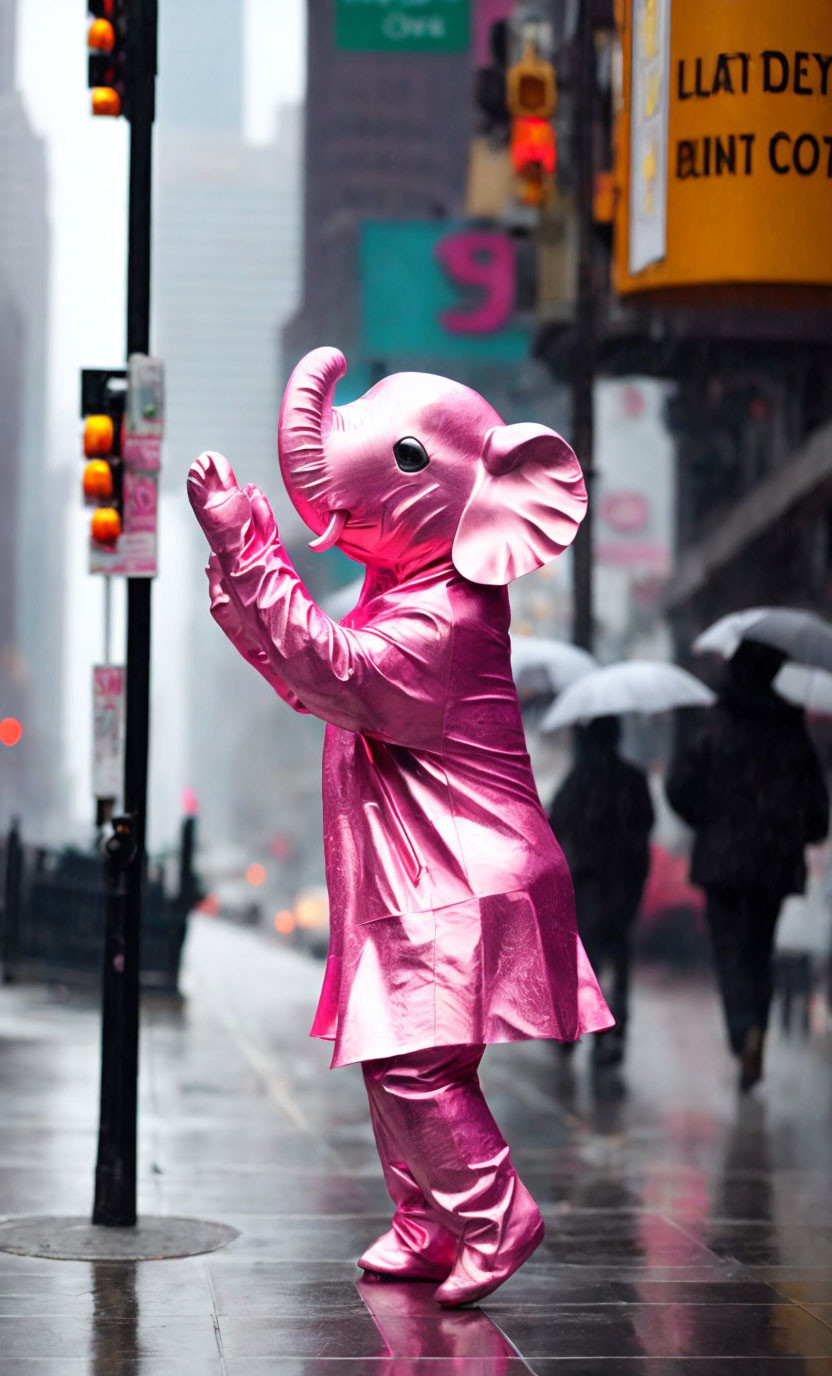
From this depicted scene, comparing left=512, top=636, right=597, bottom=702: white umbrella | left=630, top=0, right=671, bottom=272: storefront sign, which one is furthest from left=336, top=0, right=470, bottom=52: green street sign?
left=630, top=0, right=671, bottom=272: storefront sign

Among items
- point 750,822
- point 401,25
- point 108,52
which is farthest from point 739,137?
point 401,25

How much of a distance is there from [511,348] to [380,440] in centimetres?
975

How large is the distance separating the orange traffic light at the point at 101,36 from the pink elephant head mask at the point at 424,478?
65.6 inches

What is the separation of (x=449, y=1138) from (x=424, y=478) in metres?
1.71

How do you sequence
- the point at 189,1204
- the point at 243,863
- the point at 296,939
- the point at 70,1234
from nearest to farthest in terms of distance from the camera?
the point at 70,1234 → the point at 189,1204 → the point at 243,863 → the point at 296,939

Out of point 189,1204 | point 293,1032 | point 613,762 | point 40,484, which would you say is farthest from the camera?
point 40,484

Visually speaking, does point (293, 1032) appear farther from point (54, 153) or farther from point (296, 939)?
point (296, 939)

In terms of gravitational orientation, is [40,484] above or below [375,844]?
above

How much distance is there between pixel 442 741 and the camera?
5.82 m

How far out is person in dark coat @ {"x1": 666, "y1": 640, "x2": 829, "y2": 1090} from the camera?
10.8m

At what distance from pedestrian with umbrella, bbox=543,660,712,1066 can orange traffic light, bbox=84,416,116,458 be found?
5.32 meters

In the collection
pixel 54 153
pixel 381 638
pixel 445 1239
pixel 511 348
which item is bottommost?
pixel 445 1239

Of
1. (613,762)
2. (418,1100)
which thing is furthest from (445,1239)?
(613,762)

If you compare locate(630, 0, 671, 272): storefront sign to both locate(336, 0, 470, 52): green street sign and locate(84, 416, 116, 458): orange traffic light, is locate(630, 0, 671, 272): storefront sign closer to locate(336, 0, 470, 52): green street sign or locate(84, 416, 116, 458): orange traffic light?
locate(84, 416, 116, 458): orange traffic light
